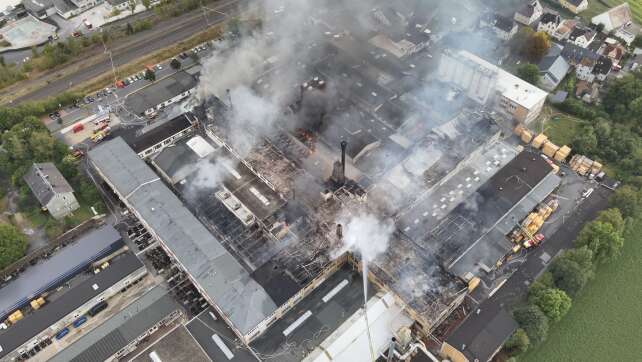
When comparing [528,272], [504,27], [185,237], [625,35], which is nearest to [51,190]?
[185,237]

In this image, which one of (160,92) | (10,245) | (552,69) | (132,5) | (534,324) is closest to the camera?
(534,324)

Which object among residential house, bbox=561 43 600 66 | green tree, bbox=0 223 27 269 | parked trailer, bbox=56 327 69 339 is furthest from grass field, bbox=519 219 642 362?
green tree, bbox=0 223 27 269

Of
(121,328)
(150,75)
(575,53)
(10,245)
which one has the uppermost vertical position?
(150,75)

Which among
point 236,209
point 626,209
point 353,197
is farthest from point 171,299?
point 626,209

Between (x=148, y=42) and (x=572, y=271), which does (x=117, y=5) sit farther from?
(x=572, y=271)

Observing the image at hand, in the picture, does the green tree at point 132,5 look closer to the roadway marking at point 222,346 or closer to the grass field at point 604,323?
the roadway marking at point 222,346

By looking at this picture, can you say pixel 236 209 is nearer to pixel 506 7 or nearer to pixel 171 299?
pixel 171 299

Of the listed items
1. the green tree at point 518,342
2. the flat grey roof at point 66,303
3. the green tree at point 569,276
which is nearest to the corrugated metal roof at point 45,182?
the flat grey roof at point 66,303
